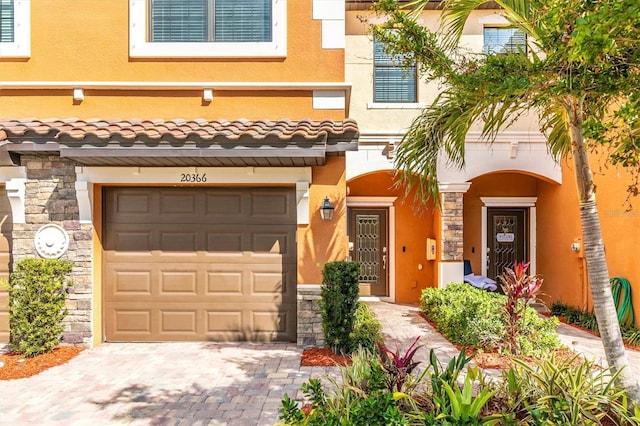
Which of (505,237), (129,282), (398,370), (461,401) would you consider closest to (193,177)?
(129,282)

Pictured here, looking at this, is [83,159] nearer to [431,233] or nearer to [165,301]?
[165,301]

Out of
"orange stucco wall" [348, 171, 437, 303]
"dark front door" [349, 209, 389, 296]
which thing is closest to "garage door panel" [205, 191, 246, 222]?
"orange stucco wall" [348, 171, 437, 303]

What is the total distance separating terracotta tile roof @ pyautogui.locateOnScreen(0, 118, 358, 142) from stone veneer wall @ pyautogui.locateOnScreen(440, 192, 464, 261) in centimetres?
452

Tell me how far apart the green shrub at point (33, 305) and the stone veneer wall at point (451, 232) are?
8.25 m

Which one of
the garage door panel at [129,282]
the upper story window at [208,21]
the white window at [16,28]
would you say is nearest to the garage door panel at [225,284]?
the garage door panel at [129,282]

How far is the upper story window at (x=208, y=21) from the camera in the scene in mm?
7312

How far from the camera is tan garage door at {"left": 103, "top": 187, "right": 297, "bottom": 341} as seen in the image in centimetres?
729

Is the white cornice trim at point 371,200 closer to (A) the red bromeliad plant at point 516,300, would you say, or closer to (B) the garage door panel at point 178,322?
(A) the red bromeliad plant at point 516,300

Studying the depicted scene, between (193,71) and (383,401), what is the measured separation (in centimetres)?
635

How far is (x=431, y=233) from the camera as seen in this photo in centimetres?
1149

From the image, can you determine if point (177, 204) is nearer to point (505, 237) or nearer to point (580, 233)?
point (580, 233)

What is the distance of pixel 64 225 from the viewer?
6.91 meters

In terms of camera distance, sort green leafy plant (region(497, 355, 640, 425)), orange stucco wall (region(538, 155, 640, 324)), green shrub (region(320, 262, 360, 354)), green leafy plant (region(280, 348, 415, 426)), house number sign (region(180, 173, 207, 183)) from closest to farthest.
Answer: green leafy plant (region(280, 348, 415, 426)) < green leafy plant (region(497, 355, 640, 425)) < green shrub (region(320, 262, 360, 354)) < house number sign (region(180, 173, 207, 183)) < orange stucco wall (region(538, 155, 640, 324))

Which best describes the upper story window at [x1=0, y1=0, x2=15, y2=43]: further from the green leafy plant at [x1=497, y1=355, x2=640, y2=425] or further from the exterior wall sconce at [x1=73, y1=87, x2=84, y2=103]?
the green leafy plant at [x1=497, y1=355, x2=640, y2=425]
